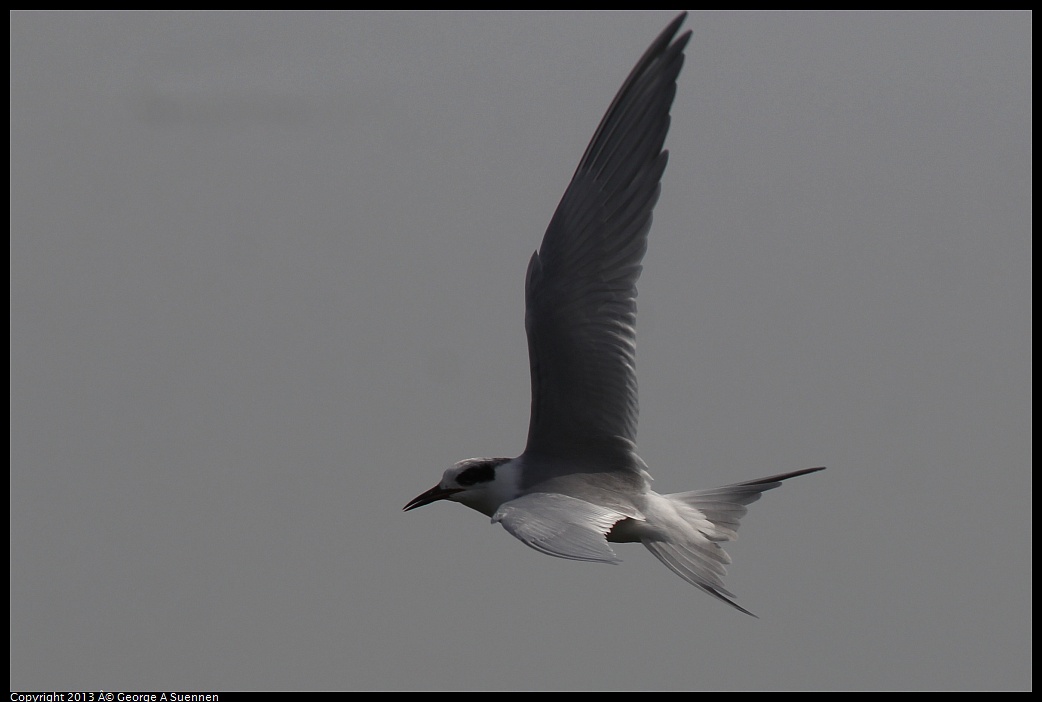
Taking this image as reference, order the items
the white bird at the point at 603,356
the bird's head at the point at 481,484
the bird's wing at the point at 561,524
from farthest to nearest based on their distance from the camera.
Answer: the bird's head at the point at 481,484, the white bird at the point at 603,356, the bird's wing at the point at 561,524

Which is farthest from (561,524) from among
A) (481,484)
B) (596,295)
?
(596,295)

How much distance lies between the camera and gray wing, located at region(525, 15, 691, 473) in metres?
3.48

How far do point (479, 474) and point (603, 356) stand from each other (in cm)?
53

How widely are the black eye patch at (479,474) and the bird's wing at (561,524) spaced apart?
35 cm

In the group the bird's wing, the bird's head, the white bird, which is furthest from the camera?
the bird's head

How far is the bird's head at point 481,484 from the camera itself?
364 centimetres

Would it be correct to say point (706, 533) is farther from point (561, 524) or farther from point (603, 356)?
point (561, 524)

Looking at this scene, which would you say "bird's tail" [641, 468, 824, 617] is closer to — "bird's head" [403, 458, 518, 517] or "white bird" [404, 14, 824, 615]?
"white bird" [404, 14, 824, 615]

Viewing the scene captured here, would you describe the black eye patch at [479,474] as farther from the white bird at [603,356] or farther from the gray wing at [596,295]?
the gray wing at [596,295]

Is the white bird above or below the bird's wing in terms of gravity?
above

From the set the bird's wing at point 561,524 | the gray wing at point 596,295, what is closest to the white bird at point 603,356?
the gray wing at point 596,295

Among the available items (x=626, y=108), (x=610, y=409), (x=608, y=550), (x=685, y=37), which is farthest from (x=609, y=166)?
(x=608, y=550)

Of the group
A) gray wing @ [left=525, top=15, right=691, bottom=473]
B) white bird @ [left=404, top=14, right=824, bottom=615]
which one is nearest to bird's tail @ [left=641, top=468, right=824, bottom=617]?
white bird @ [left=404, top=14, right=824, bottom=615]

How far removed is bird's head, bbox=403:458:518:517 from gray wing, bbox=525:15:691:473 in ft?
0.36
